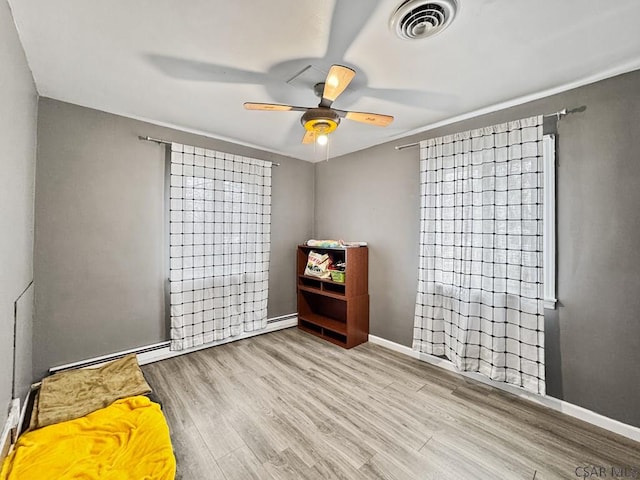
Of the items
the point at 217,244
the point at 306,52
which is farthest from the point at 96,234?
the point at 306,52

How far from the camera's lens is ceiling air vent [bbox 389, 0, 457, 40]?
1.22 metres

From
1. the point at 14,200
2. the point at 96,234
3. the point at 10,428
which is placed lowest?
the point at 10,428

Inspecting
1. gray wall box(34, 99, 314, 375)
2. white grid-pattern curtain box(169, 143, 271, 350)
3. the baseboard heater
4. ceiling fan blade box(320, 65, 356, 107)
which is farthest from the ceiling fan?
the baseboard heater

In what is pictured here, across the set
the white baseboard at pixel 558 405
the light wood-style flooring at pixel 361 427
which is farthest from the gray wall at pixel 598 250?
the light wood-style flooring at pixel 361 427

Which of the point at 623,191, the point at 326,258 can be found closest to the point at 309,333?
the point at 326,258

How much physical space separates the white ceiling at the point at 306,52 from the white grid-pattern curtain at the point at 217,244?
0.72 meters

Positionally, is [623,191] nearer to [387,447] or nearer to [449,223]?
[449,223]

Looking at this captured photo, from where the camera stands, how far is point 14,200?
4.89 feet

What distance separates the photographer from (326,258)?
3375 mm

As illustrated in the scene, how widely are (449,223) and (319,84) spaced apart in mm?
1651

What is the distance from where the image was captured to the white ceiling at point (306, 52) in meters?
1.29

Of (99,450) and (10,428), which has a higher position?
(10,428)

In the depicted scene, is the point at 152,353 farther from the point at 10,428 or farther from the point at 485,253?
the point at 485,253

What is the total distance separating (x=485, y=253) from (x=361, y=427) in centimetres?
167
